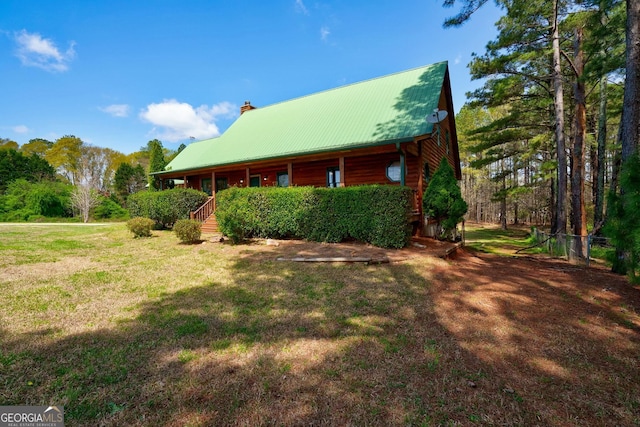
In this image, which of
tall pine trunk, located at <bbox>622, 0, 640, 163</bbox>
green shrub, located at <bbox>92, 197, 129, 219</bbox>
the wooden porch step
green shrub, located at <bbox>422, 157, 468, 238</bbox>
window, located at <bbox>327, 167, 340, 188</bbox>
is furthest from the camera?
green shrub, located at <bbox>92, 197, 129, 219</bbox>

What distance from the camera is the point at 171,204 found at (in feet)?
49.1

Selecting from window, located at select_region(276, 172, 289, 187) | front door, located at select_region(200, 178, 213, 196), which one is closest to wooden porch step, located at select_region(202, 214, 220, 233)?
window, located at select_region(276, 172, 289, 187)

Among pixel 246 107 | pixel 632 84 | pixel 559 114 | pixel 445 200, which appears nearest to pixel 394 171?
pixel 445 200

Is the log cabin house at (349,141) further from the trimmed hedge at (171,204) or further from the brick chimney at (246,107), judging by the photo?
the brick chimney at (246,107)

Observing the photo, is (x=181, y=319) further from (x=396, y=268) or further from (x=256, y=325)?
(x=396, y=268)

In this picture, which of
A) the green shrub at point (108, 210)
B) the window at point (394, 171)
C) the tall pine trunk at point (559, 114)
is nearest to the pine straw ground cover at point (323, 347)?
the window at point (394, 171)

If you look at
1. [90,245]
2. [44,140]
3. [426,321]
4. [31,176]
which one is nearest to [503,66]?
[426,321]

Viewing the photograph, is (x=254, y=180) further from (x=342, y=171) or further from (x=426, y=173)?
(x=426, y=173)

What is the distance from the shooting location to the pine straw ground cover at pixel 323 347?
2512mm

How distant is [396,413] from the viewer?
245 cm

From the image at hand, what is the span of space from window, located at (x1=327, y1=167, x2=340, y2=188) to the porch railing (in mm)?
6274

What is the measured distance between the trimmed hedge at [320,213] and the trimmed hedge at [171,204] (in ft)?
14.2

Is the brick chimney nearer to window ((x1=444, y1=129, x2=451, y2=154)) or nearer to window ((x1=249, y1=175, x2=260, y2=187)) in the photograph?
window ((x1=249, y1=175, x2=260, y2=187))

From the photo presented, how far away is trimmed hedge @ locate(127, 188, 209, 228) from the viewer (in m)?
14.9
